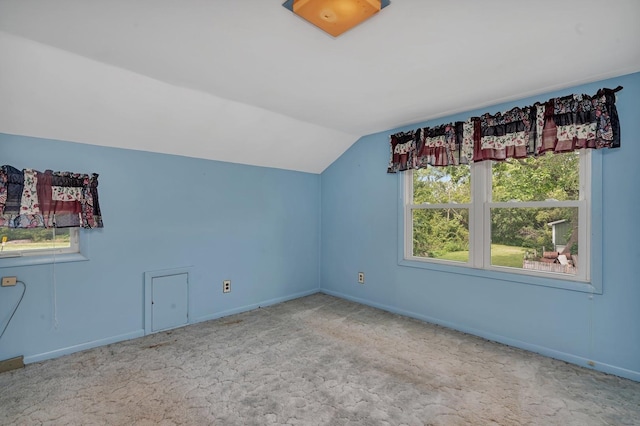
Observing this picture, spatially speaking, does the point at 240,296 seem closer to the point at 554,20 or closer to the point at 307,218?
the point at 307,218

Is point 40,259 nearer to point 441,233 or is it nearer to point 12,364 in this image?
point 12,364

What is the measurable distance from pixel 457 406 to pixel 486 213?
1.84 meters

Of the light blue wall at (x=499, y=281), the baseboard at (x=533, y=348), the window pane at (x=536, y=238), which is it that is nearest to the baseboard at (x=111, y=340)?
the light blue wall at (x=499, y=281)

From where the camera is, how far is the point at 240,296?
3.78 meters

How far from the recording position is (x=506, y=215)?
2.98 m

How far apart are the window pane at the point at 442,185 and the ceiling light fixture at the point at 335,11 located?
2.19m

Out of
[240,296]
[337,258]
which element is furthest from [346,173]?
[240,296]

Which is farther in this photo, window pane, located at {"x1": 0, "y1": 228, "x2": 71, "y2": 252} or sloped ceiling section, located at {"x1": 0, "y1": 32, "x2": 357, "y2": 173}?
window pane, located at {"x1": 0, "y1": 228, "x2": 71, "y2": 252}

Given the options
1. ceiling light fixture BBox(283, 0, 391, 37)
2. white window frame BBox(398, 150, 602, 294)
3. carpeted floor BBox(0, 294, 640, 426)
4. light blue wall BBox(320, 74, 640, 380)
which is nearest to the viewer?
ceiling light fixture BBox(283, 0, 391, 37)

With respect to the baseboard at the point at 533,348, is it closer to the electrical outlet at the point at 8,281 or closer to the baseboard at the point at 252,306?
the baseboard at the point at 252,306

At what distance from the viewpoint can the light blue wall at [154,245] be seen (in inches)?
99.3

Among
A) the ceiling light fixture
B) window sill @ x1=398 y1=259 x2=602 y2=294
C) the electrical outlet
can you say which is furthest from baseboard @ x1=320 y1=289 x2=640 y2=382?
the electrical outlet

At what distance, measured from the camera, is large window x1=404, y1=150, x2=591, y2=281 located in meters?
2.62

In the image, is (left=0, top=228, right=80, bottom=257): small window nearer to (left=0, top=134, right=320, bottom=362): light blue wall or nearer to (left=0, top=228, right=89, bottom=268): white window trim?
(left=0, top=228, right=89, bottom=268): white window trim
